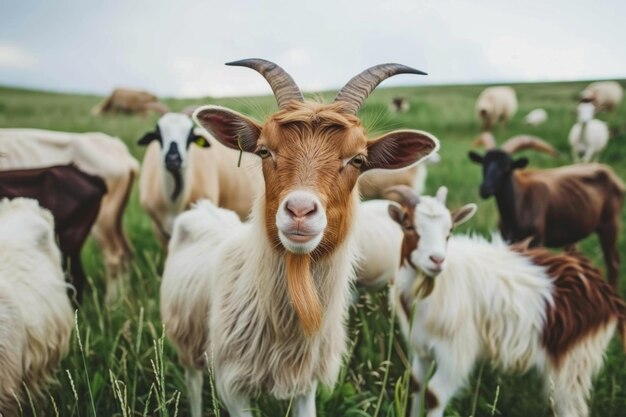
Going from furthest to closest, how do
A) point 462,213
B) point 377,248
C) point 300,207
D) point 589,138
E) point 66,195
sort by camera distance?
point 589,138 < point 377,248 < point 66,195 < point 462,213 < point 300,207

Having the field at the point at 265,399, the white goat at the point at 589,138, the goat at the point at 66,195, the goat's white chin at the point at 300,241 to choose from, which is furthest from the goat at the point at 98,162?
the white goat at the point at 589,138

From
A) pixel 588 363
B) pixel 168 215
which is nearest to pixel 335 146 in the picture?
pixel 588 363

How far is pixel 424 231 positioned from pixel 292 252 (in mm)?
1415

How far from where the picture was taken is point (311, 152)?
2.29 m

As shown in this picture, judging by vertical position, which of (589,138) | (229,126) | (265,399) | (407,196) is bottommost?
(265,399)

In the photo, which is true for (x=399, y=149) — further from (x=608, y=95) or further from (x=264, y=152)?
(x=608, y=95)

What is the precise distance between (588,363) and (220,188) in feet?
15.6

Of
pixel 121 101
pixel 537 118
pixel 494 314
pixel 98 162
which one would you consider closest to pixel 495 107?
pixel 537 118

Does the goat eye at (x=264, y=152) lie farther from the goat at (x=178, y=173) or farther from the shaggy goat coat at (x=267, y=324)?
the goat at (x=178, y=173)

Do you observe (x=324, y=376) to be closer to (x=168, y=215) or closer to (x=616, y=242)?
(x=168, y=215)

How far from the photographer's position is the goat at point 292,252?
2.33 meters

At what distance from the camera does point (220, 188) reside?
6.83 metres

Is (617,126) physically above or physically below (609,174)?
above

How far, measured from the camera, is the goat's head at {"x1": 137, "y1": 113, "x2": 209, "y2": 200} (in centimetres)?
540
